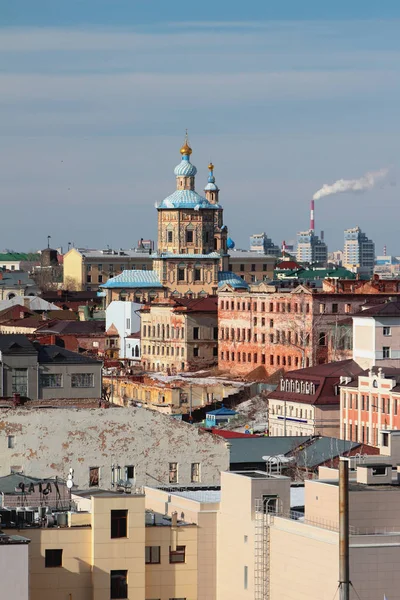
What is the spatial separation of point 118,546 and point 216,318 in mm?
100566

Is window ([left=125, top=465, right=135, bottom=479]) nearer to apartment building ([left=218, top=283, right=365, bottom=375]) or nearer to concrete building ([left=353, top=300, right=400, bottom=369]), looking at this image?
concrete building ([left=353, top=300, right=400, bottom=369])

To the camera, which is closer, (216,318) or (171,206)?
(216,318)

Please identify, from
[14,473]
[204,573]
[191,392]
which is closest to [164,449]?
[14,473]

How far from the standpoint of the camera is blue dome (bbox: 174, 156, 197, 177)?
173750 millimetres

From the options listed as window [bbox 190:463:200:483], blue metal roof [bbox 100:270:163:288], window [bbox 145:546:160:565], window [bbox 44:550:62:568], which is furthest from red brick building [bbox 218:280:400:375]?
window [bbox 44:550:62:568]

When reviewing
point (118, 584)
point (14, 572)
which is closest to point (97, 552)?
point (118, 584)

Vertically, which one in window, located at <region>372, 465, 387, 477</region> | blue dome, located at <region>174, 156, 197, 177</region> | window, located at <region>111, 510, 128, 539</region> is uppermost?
blue dome, located at <region>174, 156, 197, 177</region>

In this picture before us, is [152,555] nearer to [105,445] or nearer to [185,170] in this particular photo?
[105,445]

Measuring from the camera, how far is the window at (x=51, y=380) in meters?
84.9

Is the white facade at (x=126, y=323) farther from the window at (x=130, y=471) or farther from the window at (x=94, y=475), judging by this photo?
the window at (x=94, y=475)

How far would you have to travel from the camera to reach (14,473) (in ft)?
177

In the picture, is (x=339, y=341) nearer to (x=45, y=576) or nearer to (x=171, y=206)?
(x=171, y=206)

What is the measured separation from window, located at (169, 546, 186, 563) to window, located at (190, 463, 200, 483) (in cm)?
1158

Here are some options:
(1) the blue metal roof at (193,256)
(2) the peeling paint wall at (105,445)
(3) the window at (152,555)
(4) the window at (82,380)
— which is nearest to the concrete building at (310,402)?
(4) the window at (82,380)
